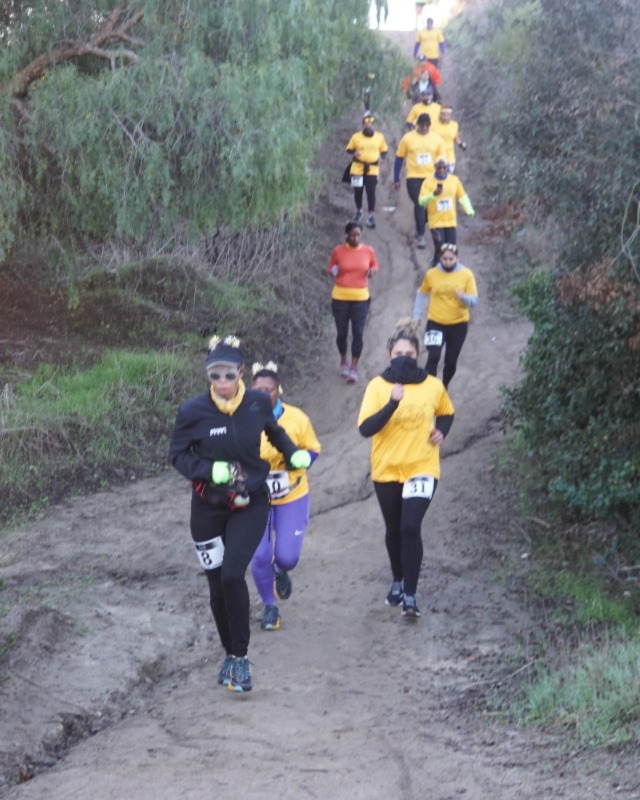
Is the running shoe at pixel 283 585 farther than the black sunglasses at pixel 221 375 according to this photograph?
Yes

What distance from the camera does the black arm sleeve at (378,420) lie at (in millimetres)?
7402

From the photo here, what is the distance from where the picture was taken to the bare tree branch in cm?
1180

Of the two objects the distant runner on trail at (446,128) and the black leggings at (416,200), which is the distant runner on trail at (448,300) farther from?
the distant runner on trail at (446,128)

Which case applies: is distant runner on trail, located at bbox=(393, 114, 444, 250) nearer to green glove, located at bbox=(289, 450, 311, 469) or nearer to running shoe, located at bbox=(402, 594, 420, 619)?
running shoe, located at bbox=(402, 594, 420, 619)

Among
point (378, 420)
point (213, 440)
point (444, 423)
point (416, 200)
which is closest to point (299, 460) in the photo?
point (213, 440)

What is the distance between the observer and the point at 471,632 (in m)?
7.77

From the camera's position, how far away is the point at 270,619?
7676mm

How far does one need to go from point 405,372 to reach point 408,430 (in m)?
0.40

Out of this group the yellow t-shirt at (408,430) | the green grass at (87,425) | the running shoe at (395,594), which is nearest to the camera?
the yellow t-shirt at (408,430)

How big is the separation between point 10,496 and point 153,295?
5.62 metres

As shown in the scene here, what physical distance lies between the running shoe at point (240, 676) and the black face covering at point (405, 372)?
2.24 meters

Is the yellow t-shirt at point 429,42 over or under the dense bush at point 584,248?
under

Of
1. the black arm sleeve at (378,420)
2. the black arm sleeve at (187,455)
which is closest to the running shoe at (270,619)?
the black arm sleeve at (378,420)

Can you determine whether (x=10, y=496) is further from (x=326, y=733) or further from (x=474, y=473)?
(x=326, y=733)
